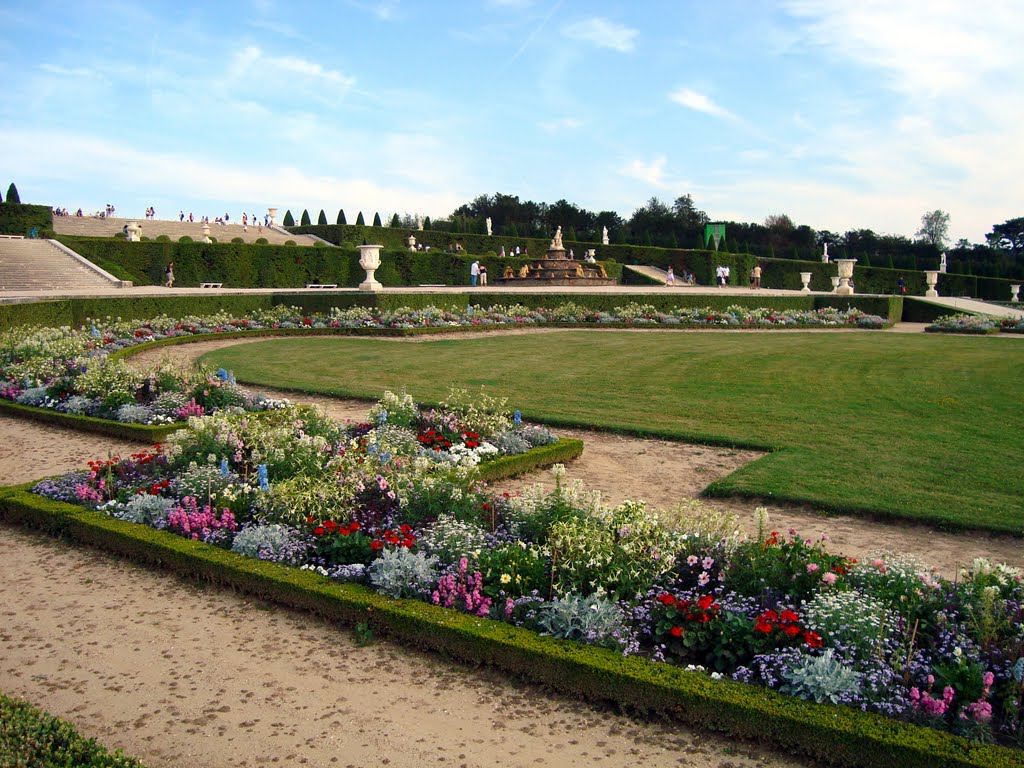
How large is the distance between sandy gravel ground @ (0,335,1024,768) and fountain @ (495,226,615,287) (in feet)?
108

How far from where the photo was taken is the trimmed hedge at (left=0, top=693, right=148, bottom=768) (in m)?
2.81

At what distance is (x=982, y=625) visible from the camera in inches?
151

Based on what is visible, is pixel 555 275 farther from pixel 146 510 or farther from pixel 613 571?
pixel 613 571

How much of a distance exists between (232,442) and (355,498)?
5.22 ft

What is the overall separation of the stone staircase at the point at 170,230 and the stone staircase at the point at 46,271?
947cm

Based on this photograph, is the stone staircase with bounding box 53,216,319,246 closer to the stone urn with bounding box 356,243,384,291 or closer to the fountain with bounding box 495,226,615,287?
the fountain with bounding box 495,226,615,287

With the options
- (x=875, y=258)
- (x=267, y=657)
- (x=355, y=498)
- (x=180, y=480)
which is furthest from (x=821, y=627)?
(x=875, y=258)

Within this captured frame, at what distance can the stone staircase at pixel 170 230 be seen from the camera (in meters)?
42.7

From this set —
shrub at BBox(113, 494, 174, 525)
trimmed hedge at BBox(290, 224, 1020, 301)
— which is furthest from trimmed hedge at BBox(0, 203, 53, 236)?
shrub at BBox(113, 494, 174, 525)

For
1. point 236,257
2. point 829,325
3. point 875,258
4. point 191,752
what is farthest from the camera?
point 875,258

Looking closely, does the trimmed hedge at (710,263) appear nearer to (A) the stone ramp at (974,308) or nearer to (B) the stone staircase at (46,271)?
(A) the stone ramp at (974,308)

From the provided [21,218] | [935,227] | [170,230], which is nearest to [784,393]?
[21,218]

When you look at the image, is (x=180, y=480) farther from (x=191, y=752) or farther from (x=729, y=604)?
(x=729, y=604)

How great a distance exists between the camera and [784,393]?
37.3 feet
